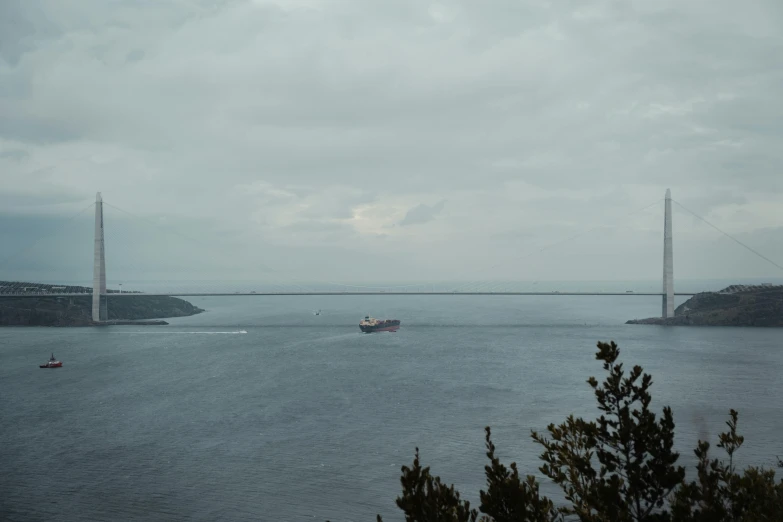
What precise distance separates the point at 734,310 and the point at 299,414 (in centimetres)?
5901

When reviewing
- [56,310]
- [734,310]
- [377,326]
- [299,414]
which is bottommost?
[299,414]

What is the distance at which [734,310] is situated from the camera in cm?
6656

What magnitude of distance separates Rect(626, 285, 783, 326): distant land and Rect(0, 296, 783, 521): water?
1405cm

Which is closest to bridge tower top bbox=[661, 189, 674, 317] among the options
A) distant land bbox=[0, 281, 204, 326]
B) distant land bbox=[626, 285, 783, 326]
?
distant land bbox=[626, 285, 783, 326]

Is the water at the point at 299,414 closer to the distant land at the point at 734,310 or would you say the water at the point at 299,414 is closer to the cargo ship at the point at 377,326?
the cargo ship at the point at 377,326

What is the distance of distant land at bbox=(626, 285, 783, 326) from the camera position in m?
65.1

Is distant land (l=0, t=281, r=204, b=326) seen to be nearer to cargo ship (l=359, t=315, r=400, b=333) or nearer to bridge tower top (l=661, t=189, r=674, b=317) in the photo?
cargo ship (l=359, t=315, r=400, b=333)

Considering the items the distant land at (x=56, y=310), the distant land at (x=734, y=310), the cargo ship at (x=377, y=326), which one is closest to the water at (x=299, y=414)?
the cargo ship at (x=377, y=326)

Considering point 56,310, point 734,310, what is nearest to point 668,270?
point 734,310

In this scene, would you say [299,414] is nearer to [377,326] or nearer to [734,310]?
[377,326]

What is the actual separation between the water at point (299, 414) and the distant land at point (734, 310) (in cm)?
1405

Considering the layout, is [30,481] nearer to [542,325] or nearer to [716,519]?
[716,519]

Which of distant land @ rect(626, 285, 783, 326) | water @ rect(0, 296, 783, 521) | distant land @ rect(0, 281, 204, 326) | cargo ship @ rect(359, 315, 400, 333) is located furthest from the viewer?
distant land @ rect(0, 281, 204, 326)

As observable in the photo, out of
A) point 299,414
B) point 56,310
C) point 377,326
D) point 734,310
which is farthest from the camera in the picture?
point 56,310
